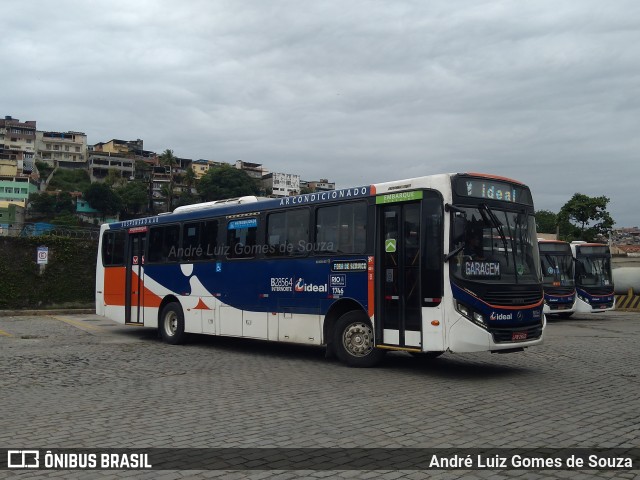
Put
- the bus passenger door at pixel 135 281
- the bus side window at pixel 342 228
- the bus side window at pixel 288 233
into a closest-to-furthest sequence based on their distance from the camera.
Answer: the bus side window at pixel 342 228 → the bus side window at pixel 288 233 → the bus passenger door at pixel 135 281

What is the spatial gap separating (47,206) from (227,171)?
98.4ft

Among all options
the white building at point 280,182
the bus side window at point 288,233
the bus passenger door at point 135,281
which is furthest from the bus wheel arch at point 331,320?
the white building at point 280,182

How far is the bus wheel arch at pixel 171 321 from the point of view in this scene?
49.1 ft

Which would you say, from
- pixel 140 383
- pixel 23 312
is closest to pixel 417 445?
pixel 140 383

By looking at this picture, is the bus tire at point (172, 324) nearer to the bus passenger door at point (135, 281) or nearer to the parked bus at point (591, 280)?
the bus passenger door at point (135, 281)

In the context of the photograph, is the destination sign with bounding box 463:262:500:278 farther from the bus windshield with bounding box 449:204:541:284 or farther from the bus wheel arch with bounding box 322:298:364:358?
the bus wheel arch with bounding box 322:298:364:358

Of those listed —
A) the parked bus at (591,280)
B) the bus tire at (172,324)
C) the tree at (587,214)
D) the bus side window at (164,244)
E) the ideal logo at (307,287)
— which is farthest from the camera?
the tree at (587,214)

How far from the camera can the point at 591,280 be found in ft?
83.9

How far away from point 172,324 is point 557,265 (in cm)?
1606

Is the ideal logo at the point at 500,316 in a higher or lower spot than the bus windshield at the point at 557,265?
lower

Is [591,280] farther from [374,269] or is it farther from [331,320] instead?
[374,269]

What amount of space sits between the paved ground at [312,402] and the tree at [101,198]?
94.7m

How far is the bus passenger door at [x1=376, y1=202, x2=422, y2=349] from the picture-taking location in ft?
32.3

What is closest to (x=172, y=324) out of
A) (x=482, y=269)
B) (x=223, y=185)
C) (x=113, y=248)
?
(x=113, y=248)
